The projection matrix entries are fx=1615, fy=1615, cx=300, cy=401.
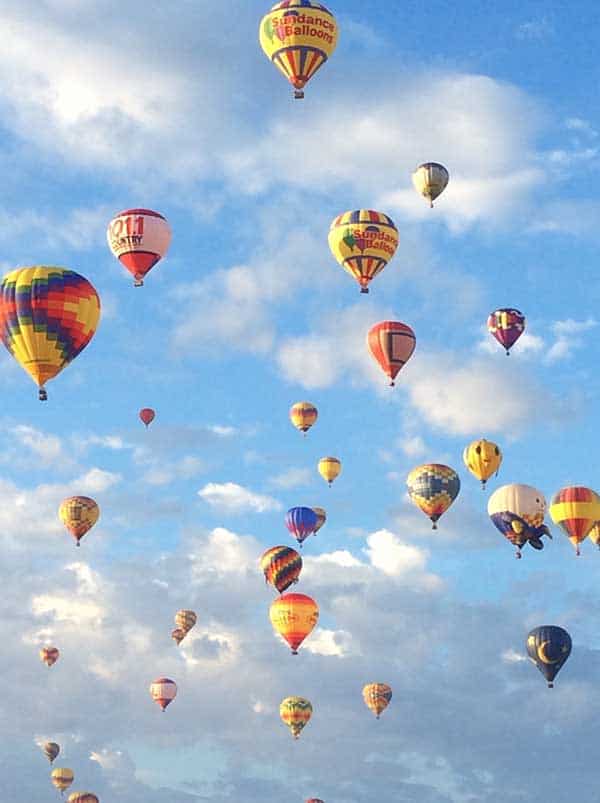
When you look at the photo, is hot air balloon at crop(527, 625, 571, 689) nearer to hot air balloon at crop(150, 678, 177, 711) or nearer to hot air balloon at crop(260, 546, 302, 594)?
hot air balloon at crop(260, 546, 302, 594)

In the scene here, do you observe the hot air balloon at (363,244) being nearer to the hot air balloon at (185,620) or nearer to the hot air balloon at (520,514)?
the hot air balloon at (520,514)

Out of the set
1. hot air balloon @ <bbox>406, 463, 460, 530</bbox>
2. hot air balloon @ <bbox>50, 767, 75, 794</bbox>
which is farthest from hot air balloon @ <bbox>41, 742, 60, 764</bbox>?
hot air balloon @ <bbox>406, 463, 460, 530</bbox>

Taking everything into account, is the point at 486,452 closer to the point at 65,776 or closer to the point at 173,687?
the point at 173,687

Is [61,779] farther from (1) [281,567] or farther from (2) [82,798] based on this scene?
(1) [281,567]

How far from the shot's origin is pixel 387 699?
118 metres

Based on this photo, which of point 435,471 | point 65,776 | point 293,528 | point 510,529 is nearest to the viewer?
point 510,529

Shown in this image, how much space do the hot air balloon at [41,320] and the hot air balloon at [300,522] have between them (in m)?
40.0

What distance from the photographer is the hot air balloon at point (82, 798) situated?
460ft

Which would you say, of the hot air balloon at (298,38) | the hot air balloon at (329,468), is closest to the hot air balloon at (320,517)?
the hot air balloon at (329,468)

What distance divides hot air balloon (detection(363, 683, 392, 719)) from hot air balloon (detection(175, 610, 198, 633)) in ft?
54.5

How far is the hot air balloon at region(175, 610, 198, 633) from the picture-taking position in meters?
128

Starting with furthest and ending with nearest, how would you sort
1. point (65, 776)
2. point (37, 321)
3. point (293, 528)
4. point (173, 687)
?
1. point (65, 776)
2. point (173, 687)
3. point (293, 528)
4. point (37, 321)

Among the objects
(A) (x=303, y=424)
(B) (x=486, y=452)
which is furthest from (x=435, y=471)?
(A) (x=303, y=424)

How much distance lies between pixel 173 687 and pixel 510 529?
48.9m
